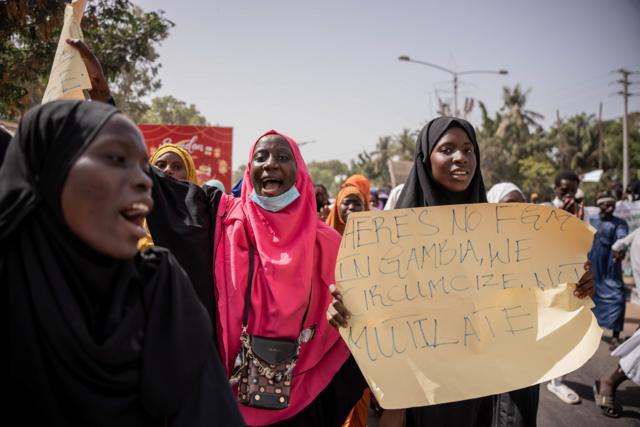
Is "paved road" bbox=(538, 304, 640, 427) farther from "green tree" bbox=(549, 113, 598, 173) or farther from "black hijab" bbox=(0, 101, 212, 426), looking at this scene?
"green tree" bbox=(549, 113, 598, 173)

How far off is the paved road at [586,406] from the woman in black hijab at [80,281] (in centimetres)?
392

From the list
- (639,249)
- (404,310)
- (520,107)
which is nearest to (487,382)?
(404,310)

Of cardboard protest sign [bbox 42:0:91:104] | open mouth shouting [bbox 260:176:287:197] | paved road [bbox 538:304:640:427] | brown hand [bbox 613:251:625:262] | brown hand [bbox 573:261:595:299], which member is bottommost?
paved road [bbox 538:304:640:427]

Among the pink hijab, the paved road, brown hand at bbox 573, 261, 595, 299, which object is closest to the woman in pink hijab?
the pink hijab

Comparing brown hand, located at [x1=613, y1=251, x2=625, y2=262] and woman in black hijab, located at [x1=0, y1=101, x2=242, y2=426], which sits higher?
woman in black hijab, located at [x1=0, y1=101, x2=242, y2=426]

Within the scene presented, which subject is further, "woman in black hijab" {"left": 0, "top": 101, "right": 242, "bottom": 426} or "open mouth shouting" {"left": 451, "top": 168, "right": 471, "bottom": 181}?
"open mouth shouting" {"left": 451, "top": 168, "right": 471, "bottom": 181}

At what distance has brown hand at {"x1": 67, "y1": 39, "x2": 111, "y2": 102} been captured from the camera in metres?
1.97

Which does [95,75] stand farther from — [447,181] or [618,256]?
[618,256]

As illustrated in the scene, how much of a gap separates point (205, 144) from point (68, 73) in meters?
8.55

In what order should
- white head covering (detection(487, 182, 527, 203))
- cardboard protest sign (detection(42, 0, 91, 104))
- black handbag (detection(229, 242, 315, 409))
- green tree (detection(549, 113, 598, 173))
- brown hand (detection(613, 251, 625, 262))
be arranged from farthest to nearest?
1. green tree (detection(549, 113, 598, 173))
2. brown hand (detection(613, 251, 625, 262))
3. white head covering (detection(487, 182, 527, 203))
4. black handbag (detection(229, 242, 315, 409))
5. cardboard protest sign (detection(42, 0, 91, 104))

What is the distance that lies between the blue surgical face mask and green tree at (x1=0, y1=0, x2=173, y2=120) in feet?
16.6

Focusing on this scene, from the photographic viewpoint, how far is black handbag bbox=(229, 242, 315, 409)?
1945 millimetres

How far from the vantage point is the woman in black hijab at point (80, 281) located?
966 mm

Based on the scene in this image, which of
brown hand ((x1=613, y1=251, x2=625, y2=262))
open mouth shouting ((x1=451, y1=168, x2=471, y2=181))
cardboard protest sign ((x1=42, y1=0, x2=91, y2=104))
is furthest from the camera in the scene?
brown hand ((x1=613, y1=251, x2=625, y2=262))
